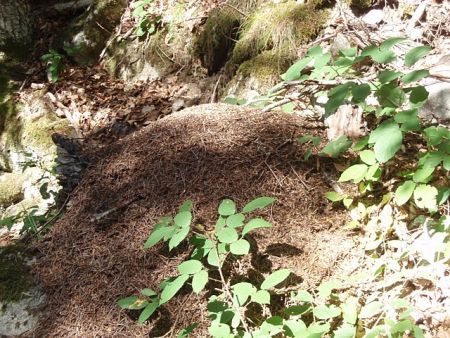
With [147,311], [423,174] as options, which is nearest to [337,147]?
[423,174]

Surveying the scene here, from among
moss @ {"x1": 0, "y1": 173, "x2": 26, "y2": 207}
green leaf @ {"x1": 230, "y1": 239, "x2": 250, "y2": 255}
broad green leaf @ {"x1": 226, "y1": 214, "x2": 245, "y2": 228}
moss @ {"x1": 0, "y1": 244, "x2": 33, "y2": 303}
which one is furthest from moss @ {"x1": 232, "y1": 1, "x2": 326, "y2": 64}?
moss @ {"x1": 0, "y1": 173, "x2": 26, "y2": 207}

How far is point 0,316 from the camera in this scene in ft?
8.51

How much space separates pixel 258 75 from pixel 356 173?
6.60 ft

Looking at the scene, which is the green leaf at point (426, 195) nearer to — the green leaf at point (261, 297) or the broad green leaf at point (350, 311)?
the broad green leaf at point (350, 311)

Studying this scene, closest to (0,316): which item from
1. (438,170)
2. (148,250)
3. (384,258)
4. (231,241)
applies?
(148,250)

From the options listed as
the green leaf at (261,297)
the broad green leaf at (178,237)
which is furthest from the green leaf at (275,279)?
the broad green leaf at (178,237)

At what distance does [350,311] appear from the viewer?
1895 millimetres

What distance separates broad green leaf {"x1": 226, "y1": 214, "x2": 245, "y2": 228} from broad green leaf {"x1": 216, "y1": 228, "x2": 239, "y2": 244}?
0.03m

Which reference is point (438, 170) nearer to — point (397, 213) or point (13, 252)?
point (397, 213)

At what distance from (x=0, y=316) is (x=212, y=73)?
332 centimetres

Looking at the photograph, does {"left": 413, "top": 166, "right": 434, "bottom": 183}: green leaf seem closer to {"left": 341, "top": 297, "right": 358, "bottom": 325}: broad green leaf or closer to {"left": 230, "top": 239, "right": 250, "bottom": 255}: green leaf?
{"left": 341, "top": 297, "right": 358, "bottom": 325}: broad green leaf

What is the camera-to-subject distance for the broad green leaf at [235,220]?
6.42 ft

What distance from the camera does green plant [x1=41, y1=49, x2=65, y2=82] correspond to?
6289mm

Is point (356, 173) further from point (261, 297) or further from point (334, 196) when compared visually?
point (261, 297)
